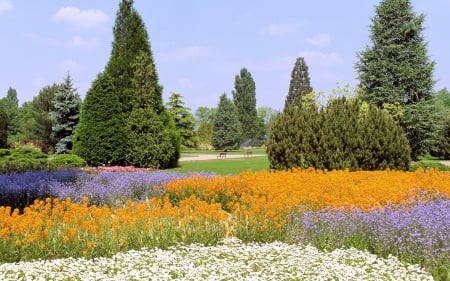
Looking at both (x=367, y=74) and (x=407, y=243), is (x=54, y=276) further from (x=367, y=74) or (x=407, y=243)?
(x=367, y=74)

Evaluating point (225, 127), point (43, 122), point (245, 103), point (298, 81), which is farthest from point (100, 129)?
point (245, 103)

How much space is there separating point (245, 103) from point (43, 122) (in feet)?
127

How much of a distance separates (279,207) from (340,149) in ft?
24.2

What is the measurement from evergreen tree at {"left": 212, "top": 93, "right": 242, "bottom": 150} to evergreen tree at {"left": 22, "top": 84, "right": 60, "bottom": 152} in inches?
1110

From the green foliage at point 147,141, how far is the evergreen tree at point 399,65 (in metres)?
12.5

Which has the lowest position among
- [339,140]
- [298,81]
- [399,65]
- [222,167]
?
[222,167]

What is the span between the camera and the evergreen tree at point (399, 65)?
28516 millimetres

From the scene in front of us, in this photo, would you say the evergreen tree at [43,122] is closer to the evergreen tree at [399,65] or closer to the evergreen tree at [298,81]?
the evergreen tree at [399,65]

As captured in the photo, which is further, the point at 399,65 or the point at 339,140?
the point at 399,65

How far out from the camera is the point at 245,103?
255 ft

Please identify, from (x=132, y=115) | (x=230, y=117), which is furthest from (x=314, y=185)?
(x=230, y=117)

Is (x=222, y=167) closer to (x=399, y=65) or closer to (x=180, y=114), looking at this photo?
(x=399, y=65)

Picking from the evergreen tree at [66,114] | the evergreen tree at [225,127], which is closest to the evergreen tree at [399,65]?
the evergreen tree at [66,114]

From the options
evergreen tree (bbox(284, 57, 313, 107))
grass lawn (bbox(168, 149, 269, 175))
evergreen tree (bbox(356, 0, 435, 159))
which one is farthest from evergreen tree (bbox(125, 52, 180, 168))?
evergreen tree (bbox(284, 57, 313, 107))
